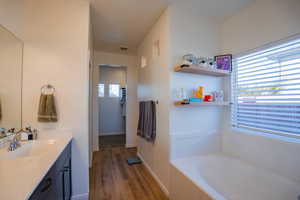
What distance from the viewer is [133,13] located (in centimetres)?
208

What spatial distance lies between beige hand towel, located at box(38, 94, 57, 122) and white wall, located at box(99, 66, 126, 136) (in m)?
3.51

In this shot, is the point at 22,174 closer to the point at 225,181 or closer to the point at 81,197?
the point at 81,197

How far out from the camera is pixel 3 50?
138 cm

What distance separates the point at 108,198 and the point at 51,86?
1.67 m

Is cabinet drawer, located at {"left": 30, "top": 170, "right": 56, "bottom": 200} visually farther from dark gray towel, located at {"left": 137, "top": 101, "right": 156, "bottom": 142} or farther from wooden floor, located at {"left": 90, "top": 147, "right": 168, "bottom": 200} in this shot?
dark gray towel, located at {"left": 137, "top": 101, "right": 156, "bottom": 142}

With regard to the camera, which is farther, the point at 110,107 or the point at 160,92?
the point at 110,107

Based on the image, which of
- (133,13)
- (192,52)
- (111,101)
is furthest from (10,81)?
(111,101)

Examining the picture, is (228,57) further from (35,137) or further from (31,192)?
(35,137)

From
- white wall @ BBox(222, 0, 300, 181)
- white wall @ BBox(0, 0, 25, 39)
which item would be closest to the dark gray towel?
white wall @ BBox(222, 0, 300, 181)

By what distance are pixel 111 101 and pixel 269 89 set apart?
4647 millimetres

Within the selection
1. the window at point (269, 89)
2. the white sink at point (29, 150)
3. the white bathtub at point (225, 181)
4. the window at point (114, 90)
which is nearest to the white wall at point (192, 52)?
the window at point (269, 89)

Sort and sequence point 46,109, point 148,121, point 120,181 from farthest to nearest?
point 148,121
point 120,181
point 46,109

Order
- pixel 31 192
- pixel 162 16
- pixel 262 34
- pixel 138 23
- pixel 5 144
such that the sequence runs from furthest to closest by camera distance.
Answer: pixel 138 23
pixel 162 16
pixel 262 34
pixel 5 144
pixel 31 192

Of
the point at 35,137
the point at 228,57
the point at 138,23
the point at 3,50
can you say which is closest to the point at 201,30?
the point at 228,57
